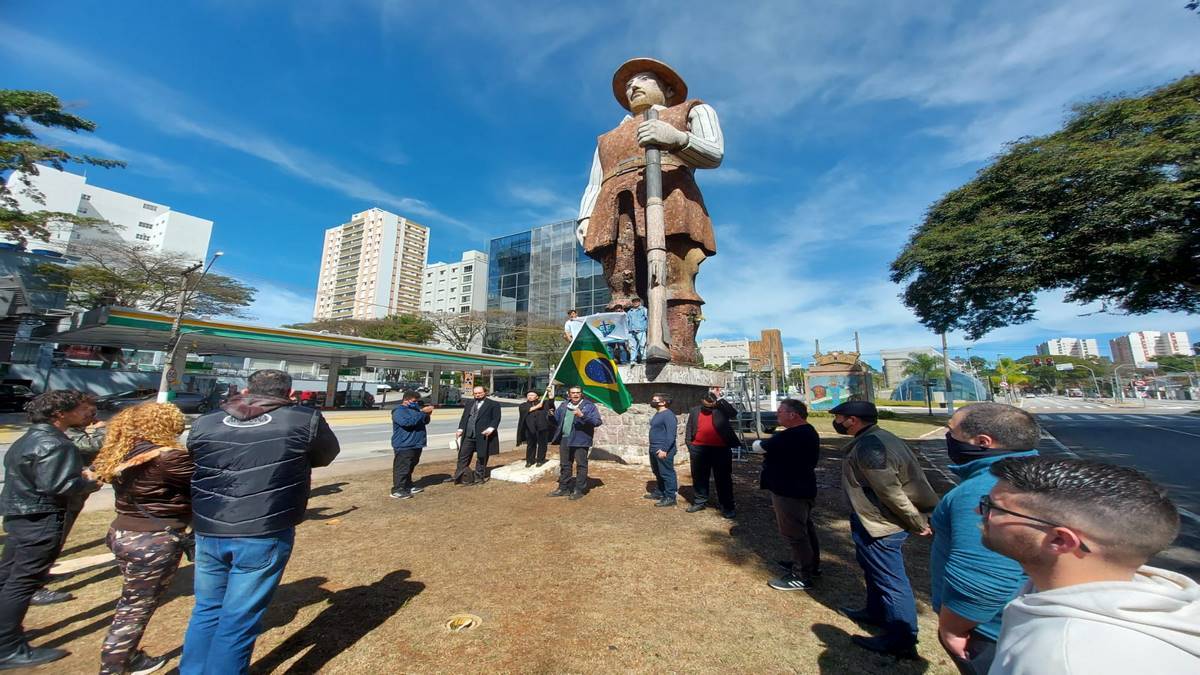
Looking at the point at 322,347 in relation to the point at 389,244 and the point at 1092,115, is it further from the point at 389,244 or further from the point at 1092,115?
the point at 389,244

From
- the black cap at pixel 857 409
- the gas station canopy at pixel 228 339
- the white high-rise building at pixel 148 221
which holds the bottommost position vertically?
the black cap at pixel 857 409

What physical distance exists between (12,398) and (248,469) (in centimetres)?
3235

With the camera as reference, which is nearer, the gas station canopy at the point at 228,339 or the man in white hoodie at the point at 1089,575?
the man in white hoodie at the point at 1089,575

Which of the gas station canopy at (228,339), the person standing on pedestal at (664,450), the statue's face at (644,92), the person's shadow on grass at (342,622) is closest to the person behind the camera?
the person's shadow on grass at (342,622)

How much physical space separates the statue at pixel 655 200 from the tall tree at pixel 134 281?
1167 inches

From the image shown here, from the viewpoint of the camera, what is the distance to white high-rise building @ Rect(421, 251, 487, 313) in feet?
254

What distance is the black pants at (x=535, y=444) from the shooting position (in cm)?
864

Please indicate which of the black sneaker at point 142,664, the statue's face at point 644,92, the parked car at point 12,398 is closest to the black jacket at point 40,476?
the black sneaker at point 142,664

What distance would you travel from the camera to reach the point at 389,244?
3642 inches

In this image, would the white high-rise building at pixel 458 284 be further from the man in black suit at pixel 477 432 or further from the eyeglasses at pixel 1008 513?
the eyeglasses at pixel 1008 513

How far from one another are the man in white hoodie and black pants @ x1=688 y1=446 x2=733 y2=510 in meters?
4.59

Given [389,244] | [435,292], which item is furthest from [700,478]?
[389,244]

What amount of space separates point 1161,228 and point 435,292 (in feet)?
285

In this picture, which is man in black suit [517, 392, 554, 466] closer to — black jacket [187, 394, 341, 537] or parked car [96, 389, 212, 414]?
black jacket [187, 394, 341, 537]
